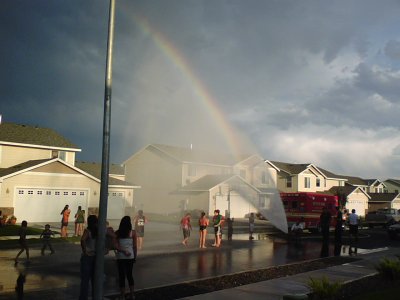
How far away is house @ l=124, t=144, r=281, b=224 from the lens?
43.2 metres

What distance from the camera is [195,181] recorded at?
46.1 meters

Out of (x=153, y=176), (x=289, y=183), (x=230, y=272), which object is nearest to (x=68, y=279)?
(x=230, y=272)

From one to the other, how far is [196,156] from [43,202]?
72.0 feet

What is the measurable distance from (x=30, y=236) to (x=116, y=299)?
599 inches

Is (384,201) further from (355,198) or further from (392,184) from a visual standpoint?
(392,184)

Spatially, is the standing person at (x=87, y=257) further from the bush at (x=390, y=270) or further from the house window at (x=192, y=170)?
the house window at (x=192, y=170)

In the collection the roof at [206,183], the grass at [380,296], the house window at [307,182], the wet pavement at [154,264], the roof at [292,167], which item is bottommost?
the wet pavement at [154,264]

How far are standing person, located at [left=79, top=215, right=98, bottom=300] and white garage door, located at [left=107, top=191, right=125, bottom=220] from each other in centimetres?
2754

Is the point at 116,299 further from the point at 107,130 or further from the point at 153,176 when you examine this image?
the point at 153,176

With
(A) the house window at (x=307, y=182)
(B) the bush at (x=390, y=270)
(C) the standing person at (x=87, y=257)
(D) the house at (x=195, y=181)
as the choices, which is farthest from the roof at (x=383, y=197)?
(C) the standing person at (x=87, y=257)

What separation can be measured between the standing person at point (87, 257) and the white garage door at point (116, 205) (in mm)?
27538

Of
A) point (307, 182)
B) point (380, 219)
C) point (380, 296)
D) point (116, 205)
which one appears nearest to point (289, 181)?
point (307, 182)

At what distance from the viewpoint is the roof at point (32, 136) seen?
→ 34.4 metres

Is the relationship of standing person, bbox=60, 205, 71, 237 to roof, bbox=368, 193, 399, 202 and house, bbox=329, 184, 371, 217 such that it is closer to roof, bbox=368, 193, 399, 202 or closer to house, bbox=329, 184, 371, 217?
house, bbox=329, 184, 371, 217
